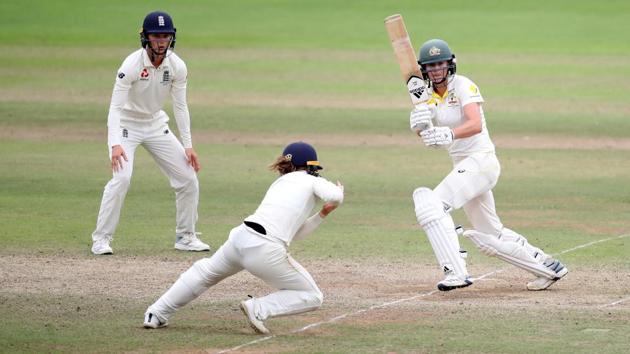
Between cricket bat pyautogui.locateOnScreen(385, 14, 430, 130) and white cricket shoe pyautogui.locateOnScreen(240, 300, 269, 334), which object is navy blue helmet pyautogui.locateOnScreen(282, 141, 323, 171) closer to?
white cricket shoe pyautogui.locateOnScreen(240, 300, 269, 334)

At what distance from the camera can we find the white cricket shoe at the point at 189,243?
1329 cm

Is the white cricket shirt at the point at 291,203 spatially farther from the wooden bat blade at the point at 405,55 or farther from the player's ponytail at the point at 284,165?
the wooden bat blade at the point at 405,55

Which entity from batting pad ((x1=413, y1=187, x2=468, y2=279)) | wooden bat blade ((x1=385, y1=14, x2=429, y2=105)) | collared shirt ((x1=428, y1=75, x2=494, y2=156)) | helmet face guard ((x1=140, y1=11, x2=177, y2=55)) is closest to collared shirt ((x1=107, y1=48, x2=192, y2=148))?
helmet face guard ((x1=140, y1=11, x2=177, y2=55))

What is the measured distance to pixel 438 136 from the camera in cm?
1070

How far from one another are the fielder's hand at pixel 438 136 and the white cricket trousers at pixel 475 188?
1.32 feet

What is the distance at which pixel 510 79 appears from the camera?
3134 cm

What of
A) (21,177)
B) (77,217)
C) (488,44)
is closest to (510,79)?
(488,44)

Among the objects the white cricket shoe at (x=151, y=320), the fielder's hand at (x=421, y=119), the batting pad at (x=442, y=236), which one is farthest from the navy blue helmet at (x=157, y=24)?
the white cricket shoe at (x=151, y=320)

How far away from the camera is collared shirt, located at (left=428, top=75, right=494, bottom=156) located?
11.1 meters

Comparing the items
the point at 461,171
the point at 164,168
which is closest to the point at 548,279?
the point at 461,171

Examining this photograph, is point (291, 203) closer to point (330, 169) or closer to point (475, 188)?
point (475, 188)

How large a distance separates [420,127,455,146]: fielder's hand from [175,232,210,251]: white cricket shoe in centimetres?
334

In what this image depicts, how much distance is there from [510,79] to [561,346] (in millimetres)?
22712

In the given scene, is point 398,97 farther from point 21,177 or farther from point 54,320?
point 54,320
